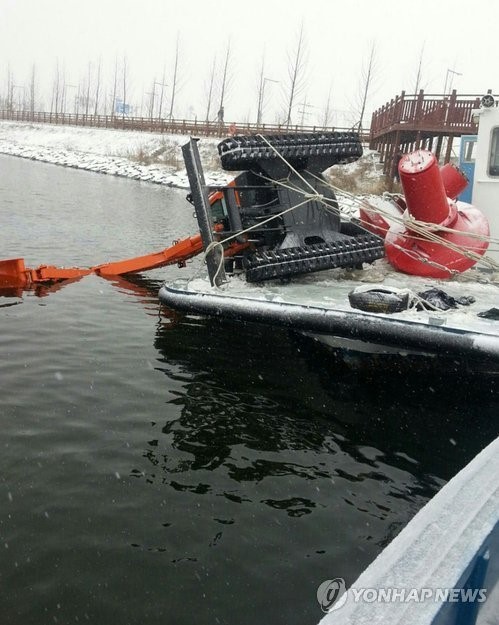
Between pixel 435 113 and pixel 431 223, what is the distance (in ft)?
59.3

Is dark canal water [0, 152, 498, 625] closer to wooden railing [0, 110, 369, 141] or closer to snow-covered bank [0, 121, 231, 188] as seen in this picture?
snow-covered bank [0, 121, 231, 188]

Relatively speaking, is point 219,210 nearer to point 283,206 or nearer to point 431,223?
point 283,206

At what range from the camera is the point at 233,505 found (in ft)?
12.4

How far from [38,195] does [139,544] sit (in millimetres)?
20377

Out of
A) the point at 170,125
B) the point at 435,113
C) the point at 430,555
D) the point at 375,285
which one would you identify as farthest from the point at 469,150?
the point at 170,125

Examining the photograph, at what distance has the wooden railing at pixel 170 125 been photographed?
144ft

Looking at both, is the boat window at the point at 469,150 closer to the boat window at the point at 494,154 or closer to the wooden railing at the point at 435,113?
the boat window at the point at 494,154

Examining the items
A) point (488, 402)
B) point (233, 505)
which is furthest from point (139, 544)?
point (488, 402)

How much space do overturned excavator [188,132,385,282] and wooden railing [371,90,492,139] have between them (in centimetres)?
1506

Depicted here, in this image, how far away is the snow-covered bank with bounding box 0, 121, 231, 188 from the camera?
40125mm

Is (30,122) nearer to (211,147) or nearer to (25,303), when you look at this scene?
(211,147)

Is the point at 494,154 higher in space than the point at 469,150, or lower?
lower

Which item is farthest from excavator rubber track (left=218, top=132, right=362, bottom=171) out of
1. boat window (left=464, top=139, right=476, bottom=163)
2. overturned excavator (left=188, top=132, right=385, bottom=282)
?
boat window (left=464, top=139, right=476, bottom=163)

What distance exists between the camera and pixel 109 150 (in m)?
52.7
